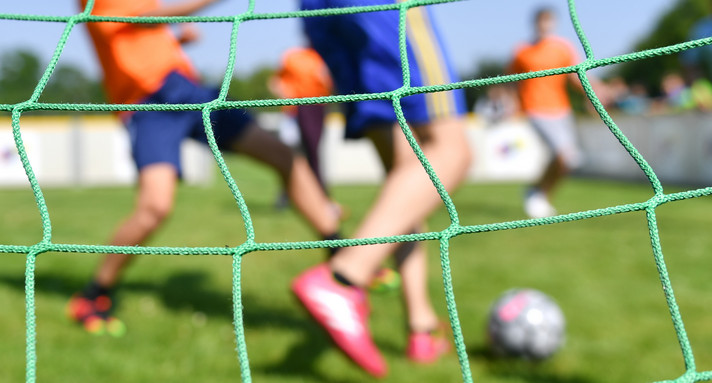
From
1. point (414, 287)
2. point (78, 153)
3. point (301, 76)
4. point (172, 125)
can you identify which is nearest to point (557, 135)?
point (301, 76)

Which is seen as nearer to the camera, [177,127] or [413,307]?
[413,307]

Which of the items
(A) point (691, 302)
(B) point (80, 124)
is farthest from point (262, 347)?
(B) point (80, 124)

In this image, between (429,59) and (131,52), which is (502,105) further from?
(429,59)

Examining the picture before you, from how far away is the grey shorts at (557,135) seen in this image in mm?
5793

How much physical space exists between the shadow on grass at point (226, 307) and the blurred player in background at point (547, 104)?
3.48 meters

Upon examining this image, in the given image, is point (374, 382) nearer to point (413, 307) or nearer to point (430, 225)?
point (413, 307)

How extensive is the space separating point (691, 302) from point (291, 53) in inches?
166

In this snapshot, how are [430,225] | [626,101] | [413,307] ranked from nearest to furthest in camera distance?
[413,307] < [430,225] < [626,101]

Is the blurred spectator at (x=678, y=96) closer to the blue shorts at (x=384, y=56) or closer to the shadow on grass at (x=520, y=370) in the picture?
the shadow on grass at (x=520, y=370)

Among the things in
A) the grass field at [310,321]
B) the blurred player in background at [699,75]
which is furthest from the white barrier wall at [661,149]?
the grass field at [310,321]

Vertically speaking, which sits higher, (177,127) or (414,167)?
(177,127)

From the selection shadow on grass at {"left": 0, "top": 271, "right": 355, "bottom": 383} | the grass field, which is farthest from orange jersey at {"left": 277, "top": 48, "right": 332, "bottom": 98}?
shadow on grass at {"left": 0, "top": 271, "right": 355, "bottom": 383}

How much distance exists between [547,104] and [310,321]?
14.6 ft

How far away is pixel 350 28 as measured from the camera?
1.97 meters
